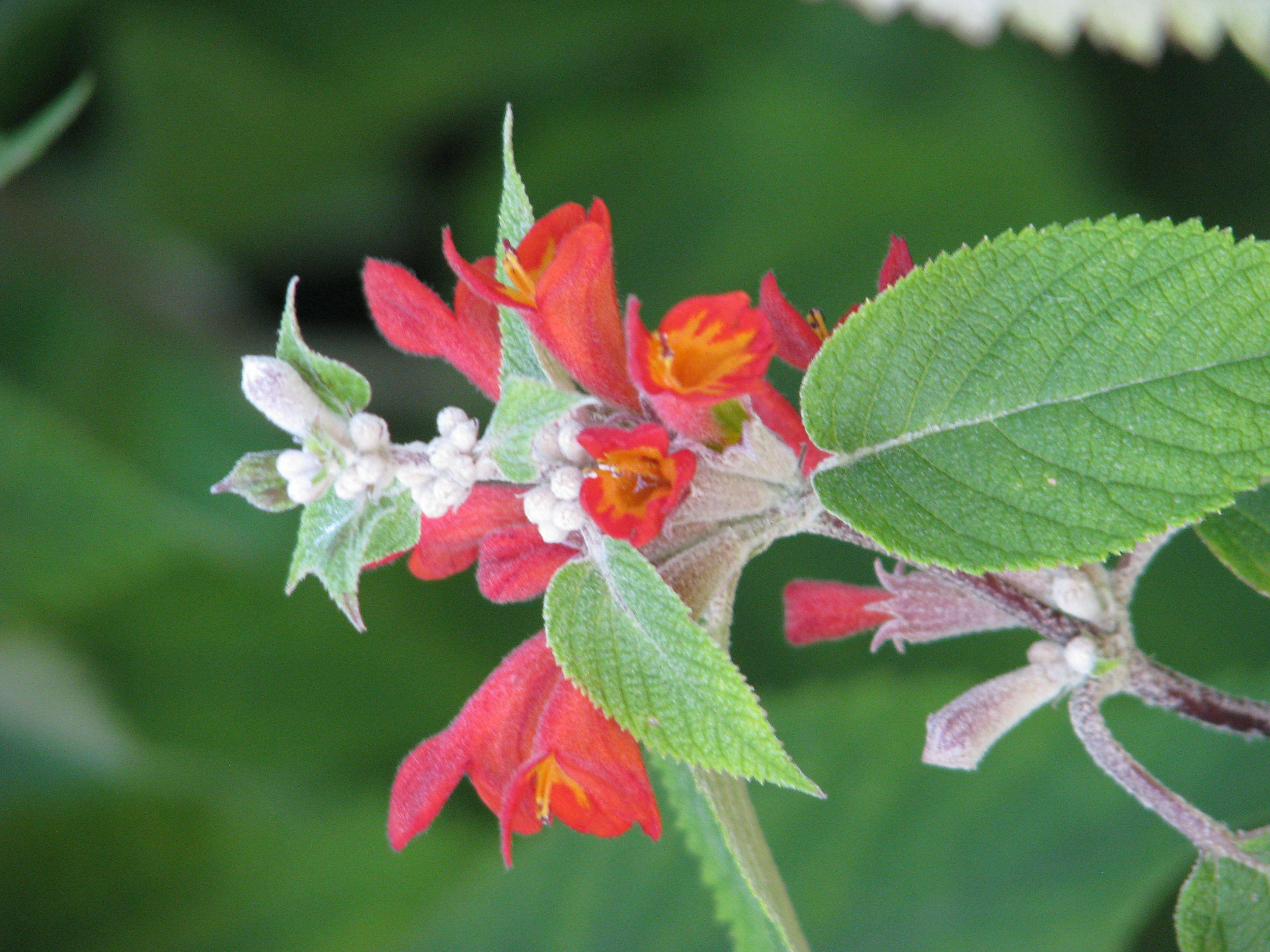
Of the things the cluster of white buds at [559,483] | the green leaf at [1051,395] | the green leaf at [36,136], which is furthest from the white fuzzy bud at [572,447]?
the green leaf at [36,136]

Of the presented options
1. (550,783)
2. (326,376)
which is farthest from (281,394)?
(550,783)

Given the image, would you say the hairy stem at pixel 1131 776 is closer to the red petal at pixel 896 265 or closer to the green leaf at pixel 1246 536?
the green leaf at pixel 1246 536

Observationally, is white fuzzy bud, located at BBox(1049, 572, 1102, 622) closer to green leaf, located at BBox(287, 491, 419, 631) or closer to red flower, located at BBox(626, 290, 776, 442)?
red flower, located at BBox(626, 290, 776, 442)

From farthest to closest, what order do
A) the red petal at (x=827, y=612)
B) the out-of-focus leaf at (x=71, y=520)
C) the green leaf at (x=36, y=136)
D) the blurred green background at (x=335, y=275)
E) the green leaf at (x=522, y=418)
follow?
the blurred green background at (x=335, y=275) < the out-of-focus leaf at (x=71, y=520) < the green leaf at (x=36, y=136) < the red petal at (x=827, y=612) < the green leaf at (x=522, y=418)

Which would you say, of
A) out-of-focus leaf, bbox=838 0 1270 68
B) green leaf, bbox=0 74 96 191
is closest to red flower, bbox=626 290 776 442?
out-of-focus leaf, bbox=838 0 1270 68

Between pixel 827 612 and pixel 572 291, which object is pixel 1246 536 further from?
pixel 572 291

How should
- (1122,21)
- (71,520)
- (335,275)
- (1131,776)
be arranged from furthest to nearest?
(335,275), (71,520), (1122,21), (1131,776)
